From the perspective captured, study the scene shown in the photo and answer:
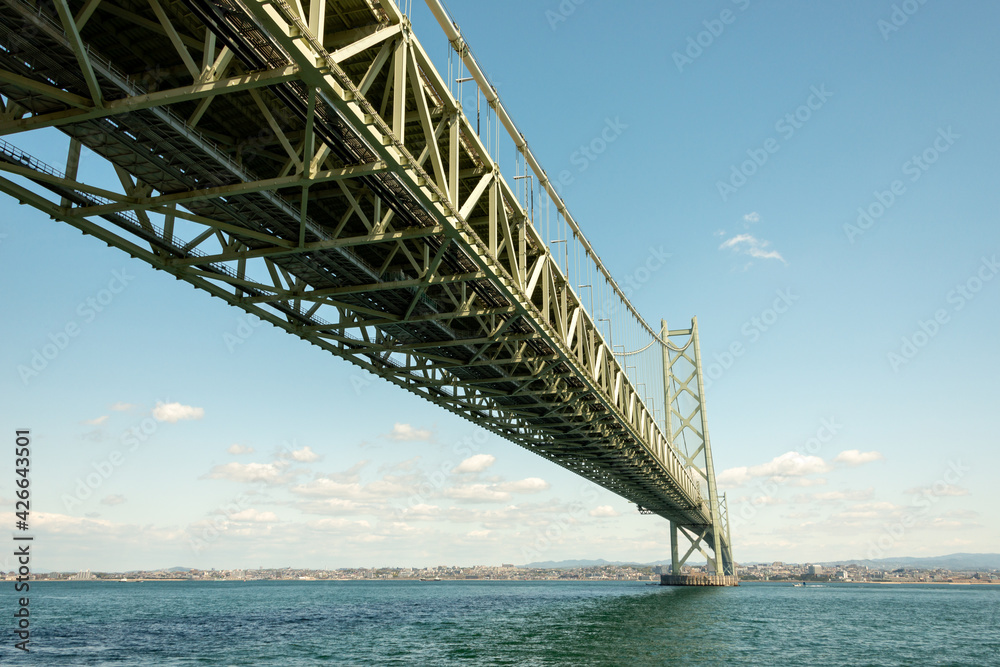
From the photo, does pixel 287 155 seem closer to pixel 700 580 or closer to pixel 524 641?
pixel 524 641

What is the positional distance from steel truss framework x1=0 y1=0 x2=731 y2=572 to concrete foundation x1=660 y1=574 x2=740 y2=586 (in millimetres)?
66411

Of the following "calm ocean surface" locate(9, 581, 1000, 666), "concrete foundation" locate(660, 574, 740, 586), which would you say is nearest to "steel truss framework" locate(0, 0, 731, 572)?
"calm ocean surface" locate(9, 581, 1000, 666)

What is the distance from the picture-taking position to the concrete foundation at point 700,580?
83.4 meters

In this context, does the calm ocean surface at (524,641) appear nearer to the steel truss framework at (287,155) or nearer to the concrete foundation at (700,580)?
the steel truss framework at (287,155)

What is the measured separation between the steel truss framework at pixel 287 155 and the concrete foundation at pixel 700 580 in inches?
2615

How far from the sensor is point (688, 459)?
83938 mm

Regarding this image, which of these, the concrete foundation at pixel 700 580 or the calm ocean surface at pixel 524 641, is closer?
the calm ocean surface at pixel 524 641

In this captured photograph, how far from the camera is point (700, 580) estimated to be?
8575 cm

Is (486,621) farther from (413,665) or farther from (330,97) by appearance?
(330,97)

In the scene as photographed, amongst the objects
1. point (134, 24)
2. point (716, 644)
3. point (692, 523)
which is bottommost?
point (716, 644)

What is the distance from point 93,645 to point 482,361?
1920 cm

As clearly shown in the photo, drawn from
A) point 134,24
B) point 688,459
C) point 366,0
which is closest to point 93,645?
point 134,24

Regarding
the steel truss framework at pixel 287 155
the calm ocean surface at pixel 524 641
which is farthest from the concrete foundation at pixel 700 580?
the steel truss framework at pixel 287 155

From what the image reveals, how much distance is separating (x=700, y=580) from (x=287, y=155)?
82589 mm
